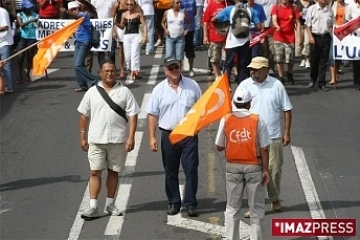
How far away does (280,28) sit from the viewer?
59.9ft

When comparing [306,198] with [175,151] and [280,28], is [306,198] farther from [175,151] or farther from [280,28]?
[280,28]

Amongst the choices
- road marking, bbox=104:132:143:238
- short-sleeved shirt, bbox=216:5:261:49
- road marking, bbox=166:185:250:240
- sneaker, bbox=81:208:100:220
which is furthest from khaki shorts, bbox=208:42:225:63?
sneaker, bbox=81:208:100:220

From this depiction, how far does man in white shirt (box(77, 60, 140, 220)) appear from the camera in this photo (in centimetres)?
1073

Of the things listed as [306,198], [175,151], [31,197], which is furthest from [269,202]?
[31,197]

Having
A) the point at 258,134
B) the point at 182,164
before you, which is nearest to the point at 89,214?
the point at 182,164

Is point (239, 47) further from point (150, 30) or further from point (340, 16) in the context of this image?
point (150, 30)

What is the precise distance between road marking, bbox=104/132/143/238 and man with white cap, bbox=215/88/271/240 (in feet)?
4.61

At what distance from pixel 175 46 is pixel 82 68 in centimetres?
204

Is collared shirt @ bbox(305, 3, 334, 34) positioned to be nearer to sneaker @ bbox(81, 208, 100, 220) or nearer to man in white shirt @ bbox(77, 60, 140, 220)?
man in white shirt @ bbox(77, 60, 140, 220)

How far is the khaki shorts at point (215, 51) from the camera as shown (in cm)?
1817

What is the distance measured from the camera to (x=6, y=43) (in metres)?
17.8

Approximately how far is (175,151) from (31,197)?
6.72 feet

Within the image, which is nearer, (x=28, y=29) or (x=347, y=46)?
(x=347, y=46)

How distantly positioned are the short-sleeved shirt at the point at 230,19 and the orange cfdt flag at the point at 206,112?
6804 mm
